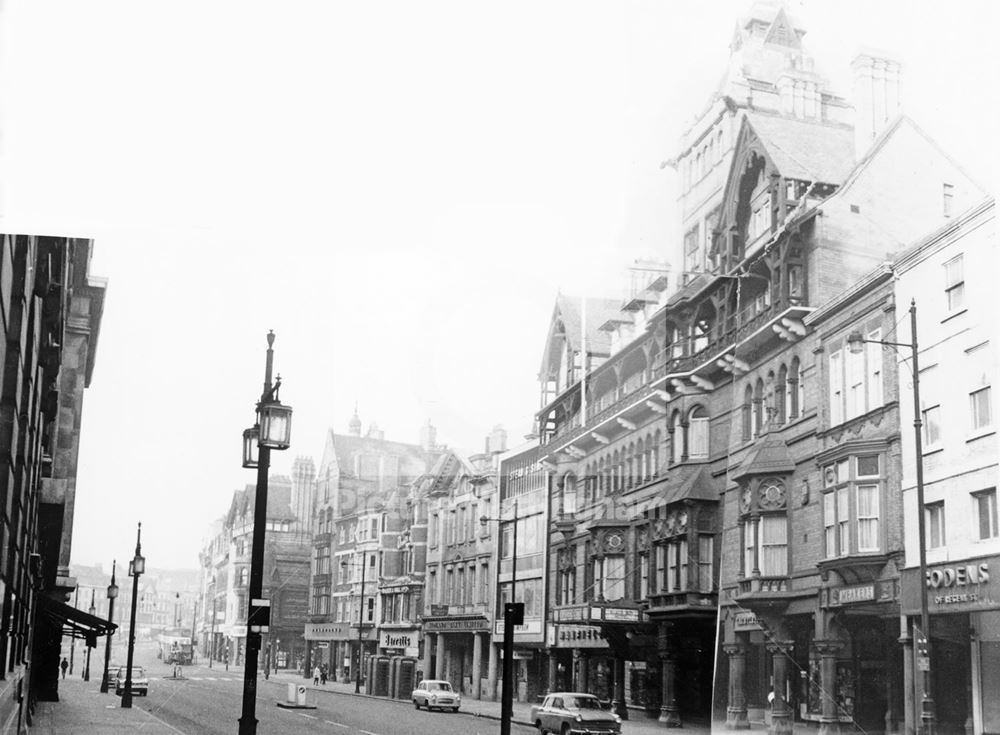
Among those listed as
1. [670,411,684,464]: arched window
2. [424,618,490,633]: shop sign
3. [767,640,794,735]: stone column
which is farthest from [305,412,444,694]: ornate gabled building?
[767,640,794,735]: stone column

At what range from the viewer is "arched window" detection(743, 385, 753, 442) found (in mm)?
9812

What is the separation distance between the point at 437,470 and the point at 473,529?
79 cm

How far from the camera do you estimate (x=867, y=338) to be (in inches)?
344

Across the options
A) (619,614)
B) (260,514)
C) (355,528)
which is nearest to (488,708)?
(619,614)

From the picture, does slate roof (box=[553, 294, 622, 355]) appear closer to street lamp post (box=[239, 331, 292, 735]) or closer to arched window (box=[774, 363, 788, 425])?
arched window (box=[774, 363, 788, 425])

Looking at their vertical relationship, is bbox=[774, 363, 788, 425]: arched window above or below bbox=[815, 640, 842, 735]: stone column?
above

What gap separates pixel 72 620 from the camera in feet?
40.7

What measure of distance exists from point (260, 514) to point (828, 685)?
4668 mm

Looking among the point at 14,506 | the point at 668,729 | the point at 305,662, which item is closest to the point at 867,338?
the point at 668,729

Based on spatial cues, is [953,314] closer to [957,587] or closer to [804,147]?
[957,587]

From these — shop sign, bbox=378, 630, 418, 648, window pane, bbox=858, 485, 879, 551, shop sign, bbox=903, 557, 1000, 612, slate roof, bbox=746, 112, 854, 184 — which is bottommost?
shop sign, bbox=378, 630, 418, 648

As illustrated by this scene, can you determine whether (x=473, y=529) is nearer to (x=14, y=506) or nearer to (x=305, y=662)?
(x=305, y=662)

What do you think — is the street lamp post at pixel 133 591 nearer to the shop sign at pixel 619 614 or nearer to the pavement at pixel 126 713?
the pavement at pixel 126 713

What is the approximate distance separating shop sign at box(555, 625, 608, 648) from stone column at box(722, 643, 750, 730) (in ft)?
3.50
